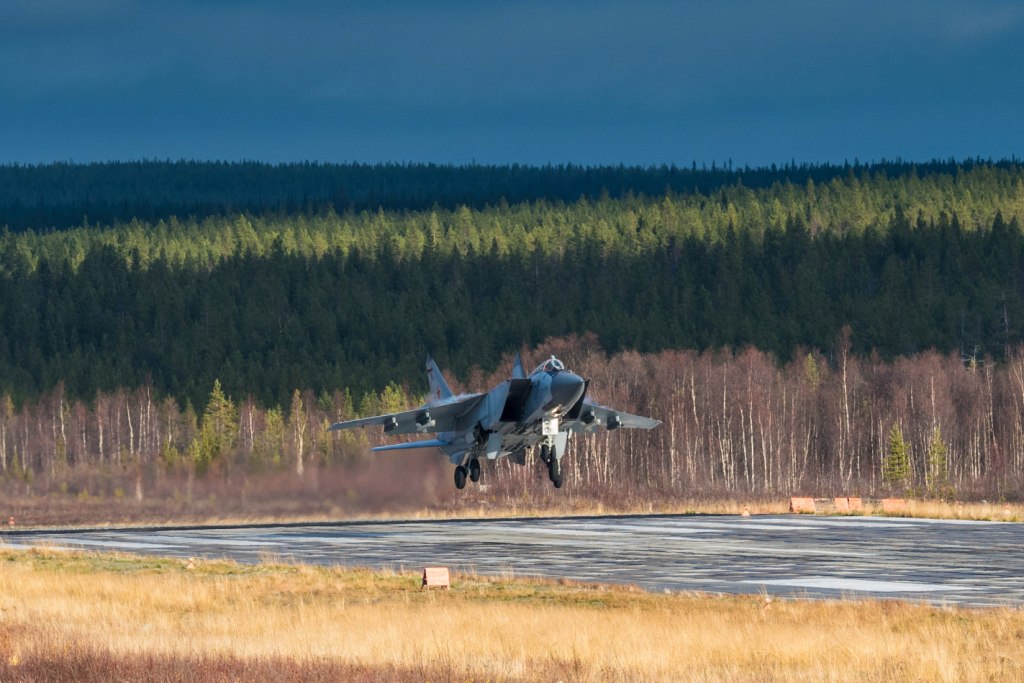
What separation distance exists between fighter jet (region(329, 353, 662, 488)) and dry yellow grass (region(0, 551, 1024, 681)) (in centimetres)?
544

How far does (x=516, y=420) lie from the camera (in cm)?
4325

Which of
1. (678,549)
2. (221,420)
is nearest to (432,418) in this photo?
(678,549)

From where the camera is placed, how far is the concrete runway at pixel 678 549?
37531 mm

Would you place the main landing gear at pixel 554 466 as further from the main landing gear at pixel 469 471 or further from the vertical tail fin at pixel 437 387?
the vertical tail fin at pixel 437 387

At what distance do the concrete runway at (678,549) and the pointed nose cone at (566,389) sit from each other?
197 inches

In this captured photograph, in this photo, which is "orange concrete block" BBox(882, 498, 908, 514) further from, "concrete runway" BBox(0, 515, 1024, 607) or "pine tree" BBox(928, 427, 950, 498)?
"pine tree" BBox(928, 427, 950, 498)

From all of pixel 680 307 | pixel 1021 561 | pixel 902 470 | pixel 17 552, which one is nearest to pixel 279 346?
pixel 680 307

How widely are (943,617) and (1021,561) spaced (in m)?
15.8

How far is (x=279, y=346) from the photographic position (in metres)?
187

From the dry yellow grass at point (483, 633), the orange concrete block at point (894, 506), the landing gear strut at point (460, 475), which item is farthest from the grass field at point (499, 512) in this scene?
→ the dry yellow grass at point (483, 633)

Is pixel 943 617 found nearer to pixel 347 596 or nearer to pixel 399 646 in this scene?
pixel 399 646

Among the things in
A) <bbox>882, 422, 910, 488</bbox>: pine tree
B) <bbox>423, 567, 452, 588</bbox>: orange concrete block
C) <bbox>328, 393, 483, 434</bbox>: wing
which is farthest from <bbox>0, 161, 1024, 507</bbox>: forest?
<bbox>423, 567, 452, 588</bbox>: orange concrete block

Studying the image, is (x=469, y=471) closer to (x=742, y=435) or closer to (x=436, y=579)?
(x=436, y=579)

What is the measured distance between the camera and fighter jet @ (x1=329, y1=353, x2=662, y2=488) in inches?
1578
